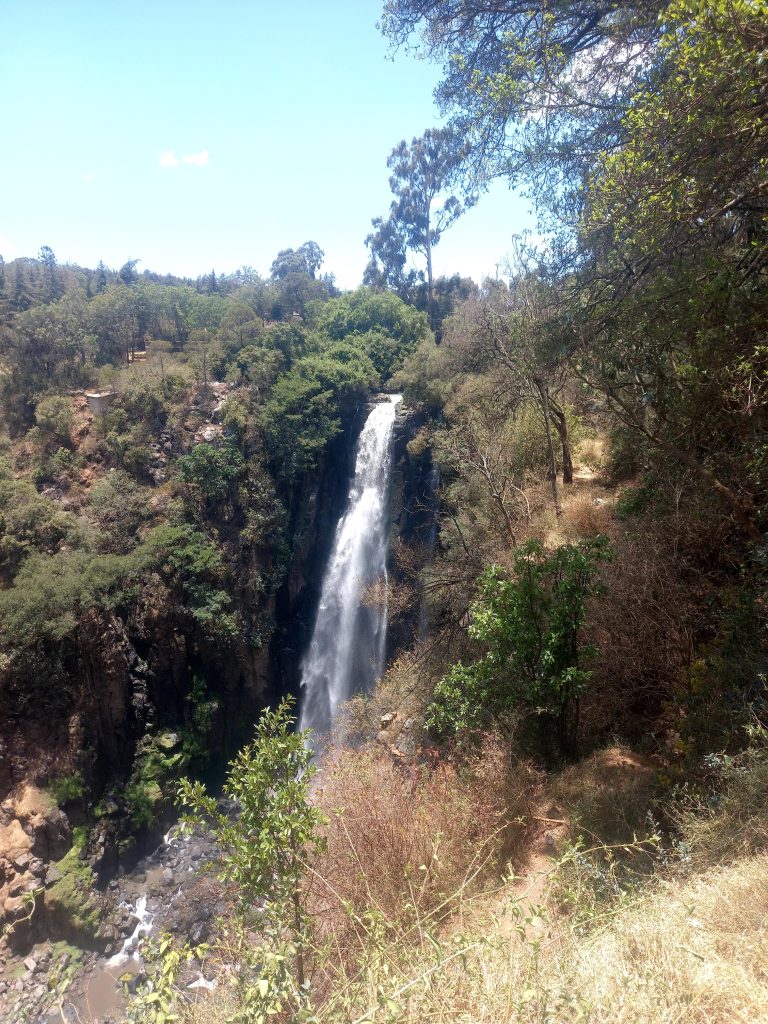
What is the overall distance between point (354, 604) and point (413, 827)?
13.3m

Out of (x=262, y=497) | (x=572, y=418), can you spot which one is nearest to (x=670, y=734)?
(x=572, y=418)

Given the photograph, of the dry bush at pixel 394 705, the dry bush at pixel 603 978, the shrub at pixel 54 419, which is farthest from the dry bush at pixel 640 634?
the shrub at pixel 54 419

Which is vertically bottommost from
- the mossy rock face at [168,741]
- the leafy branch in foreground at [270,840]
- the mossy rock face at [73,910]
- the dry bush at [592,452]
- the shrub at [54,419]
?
the mossy rock face at [73,910]

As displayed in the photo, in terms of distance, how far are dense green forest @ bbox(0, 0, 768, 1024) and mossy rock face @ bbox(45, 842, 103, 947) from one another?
61mm

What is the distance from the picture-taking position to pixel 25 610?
12.6m

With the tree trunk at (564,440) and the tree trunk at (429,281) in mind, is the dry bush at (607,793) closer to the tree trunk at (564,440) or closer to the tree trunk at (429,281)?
the tree trunk at (564,440)

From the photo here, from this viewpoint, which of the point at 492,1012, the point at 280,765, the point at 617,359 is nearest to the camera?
the point at 492,1012

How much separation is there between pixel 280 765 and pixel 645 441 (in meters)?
6.39

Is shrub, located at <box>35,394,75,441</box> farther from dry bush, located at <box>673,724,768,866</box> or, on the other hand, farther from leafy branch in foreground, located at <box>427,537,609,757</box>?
dry bush, located at <box>673,724,768,866</box>

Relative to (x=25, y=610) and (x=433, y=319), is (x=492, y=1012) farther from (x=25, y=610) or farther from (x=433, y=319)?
(x=433, y=319)

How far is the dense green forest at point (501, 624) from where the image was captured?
2.82m

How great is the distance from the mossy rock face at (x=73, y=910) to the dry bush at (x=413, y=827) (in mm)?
9097

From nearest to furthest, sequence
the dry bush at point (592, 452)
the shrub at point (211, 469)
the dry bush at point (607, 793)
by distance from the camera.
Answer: the dry bush at point (607, 793), the dry bush at point (592, 452), the shrub at point (211, 469)

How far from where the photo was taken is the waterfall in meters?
17.4
